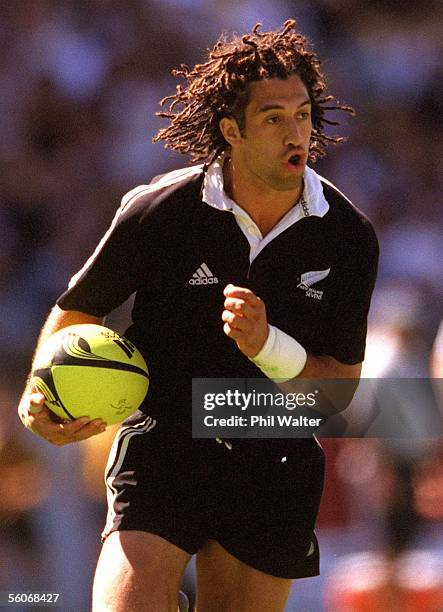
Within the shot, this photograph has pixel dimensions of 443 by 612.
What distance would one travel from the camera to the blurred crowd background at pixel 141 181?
4012 mm

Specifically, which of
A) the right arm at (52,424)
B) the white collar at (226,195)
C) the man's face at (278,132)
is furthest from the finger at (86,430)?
the man's face at (278,132)

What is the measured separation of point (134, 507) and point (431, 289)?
1.95m

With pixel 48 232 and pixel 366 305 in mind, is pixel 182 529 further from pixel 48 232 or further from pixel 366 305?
pixel 48 232

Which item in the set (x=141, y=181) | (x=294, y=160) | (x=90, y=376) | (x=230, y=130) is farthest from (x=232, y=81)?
(x=141, y=181)

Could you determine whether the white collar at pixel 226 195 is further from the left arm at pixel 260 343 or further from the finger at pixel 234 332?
the finger at pixel 234 332

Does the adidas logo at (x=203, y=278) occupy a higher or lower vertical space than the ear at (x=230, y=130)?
lower

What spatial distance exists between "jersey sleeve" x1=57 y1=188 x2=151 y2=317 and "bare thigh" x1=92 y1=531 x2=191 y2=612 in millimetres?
547

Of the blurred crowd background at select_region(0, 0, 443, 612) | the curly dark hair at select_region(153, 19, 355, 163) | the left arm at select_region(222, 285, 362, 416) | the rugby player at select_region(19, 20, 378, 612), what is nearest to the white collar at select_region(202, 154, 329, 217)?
the rugby player at select_region(19, 20, 378, 612)

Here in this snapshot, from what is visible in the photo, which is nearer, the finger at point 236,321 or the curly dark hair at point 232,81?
the finger at point 236,321

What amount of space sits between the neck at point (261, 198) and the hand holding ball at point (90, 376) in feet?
1.45

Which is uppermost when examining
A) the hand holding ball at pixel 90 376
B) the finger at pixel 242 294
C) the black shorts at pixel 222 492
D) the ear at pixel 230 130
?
the ear at pixel 230 130

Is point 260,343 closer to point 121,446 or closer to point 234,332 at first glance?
point 234,332

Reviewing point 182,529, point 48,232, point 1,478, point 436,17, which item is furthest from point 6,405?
point 436,17

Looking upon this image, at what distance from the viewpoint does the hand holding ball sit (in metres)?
2.68
